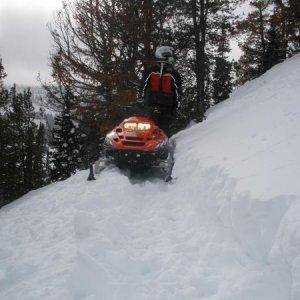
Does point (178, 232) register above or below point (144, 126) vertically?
below

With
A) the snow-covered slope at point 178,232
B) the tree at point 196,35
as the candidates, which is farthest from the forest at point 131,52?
the snow-covered slope at point 178,232

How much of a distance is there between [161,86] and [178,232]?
521cm

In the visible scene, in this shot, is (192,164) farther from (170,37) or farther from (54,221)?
(170,37)

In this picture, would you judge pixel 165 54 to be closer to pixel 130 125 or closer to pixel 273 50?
pixel 130 125

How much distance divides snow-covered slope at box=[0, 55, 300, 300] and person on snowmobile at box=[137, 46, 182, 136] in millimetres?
2069

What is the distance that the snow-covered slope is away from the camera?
448 cm

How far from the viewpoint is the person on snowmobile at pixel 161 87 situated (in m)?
10.4

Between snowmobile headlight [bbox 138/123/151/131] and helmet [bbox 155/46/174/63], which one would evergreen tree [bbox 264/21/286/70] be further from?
snowmobile headlight [bbox 138/123/151/131]

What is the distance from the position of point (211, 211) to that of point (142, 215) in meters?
1.20

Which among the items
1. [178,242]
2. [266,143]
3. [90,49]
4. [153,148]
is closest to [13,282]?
[178,242]

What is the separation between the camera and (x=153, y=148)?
855 centimetres

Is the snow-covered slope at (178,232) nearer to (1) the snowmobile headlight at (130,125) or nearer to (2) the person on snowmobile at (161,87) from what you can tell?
(1) the snowmobile headlight at (130,125)

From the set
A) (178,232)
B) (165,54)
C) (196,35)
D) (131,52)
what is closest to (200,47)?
(196,35)

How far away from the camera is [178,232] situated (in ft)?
19.8
